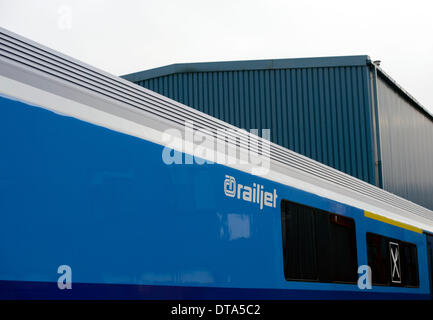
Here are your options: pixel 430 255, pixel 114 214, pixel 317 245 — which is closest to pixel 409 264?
pixel 430 255

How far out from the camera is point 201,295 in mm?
5781

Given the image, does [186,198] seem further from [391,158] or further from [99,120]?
[391,158]

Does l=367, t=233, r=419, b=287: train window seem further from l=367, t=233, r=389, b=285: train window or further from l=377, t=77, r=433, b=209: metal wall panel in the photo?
l=377, t=77, r=433, b=209: metal wall panel

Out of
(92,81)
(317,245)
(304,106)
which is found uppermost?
(304,106)

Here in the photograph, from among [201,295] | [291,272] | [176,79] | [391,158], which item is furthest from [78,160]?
[391,158]

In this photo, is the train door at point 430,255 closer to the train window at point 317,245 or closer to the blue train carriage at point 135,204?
the train window at point 317,245

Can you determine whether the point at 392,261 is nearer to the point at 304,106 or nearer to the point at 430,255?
the point at 430,255

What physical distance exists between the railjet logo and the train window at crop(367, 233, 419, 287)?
262 centimetres

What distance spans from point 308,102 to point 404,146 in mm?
4397

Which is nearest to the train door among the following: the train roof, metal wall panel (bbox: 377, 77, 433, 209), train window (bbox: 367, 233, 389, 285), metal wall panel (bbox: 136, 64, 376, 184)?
train window (bbox: 367, 233, 389, 285)

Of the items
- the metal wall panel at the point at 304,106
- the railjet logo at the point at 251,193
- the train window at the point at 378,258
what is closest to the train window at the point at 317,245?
the railjet logo at the point at 251,193

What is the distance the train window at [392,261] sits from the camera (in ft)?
30.3

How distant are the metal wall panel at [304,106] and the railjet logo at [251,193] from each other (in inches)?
417

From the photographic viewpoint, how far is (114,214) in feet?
15.7
